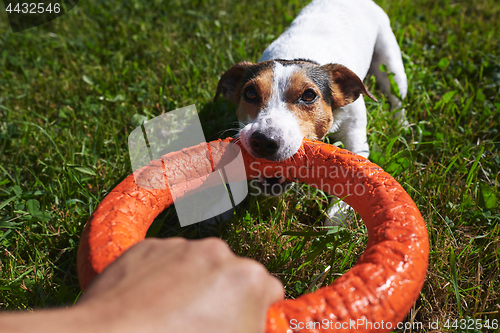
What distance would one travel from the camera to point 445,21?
517 centimetres

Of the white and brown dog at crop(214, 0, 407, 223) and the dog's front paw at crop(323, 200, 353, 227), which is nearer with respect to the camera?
the white and brown dog at crop(214, 0, 407, 223)

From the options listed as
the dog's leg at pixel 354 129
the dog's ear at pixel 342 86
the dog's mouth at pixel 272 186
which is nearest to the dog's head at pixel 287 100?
the dog's ear at pixel 342 86

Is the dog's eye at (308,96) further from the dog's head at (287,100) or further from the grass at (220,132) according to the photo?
the grass at (220,132)

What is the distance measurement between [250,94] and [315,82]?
0.53 meters

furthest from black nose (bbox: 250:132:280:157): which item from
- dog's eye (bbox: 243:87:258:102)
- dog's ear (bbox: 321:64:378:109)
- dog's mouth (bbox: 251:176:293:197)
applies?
dog's ear (bbox: 321:64:378:109)

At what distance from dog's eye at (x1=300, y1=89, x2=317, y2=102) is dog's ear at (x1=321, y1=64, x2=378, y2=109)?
1.06 feet

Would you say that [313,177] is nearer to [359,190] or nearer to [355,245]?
[359,190]

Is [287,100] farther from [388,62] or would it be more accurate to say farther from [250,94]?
[388,62]

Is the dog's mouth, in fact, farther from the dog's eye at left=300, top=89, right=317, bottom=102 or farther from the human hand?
the human hand

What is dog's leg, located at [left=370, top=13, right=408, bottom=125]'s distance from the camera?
12.6 ft

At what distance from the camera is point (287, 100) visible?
2.67 m

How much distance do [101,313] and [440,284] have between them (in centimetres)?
197

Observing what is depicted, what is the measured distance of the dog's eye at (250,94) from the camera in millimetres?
2744

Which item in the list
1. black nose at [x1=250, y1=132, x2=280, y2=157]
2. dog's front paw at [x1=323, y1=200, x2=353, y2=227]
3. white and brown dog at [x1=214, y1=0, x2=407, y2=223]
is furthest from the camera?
dog's front paw at [x1=323, y1=200, x2=353, y2=227]
